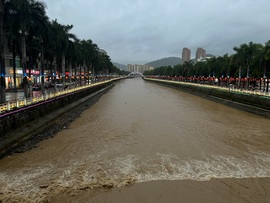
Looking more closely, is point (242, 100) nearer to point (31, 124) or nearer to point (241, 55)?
point (241, 55)

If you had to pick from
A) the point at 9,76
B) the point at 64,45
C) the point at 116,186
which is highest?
the point at 64,45

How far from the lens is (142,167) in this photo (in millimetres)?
12586

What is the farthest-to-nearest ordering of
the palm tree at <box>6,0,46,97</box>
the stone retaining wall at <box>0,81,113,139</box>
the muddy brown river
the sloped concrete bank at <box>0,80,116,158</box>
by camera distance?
the palm tree at <box>6,0,46,97</box> → the stone retaining wall at <box>0,81,113,139</box> → the sloped concrete bank at <box>0,80,116,158</box> → the muddy brown river

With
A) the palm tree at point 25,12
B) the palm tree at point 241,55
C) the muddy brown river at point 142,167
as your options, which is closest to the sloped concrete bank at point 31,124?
the muddy brown river at point 142,167

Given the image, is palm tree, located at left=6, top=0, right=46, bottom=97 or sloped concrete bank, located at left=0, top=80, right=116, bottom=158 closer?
sloped concrete bank, located at left=0, top=80, right=116, bottom=158

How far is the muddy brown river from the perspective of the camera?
387 inches

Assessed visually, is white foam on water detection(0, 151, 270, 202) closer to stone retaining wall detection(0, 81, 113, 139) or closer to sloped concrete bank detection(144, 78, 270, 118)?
stone retaining wall detection(0, 81, 113, 139)

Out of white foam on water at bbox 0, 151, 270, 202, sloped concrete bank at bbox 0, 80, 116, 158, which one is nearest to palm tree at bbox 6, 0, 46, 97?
sloped concrete bank at bbox 0, 80, 116, 158

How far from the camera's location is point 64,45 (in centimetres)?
4356

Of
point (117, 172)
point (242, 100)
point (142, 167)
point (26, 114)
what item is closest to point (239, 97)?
point (242, 100)

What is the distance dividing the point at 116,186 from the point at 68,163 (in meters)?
3.99

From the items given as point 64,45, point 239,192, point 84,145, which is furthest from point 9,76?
point 239,192

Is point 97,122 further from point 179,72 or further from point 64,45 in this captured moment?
point 179,72

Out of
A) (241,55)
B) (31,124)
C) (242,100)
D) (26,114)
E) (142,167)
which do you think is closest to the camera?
(142,167)
